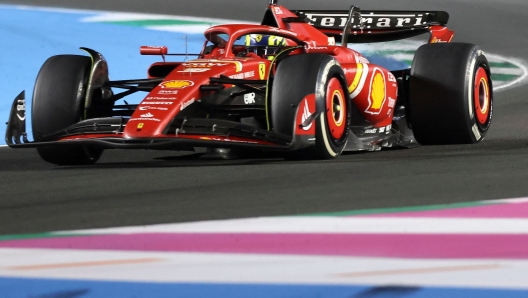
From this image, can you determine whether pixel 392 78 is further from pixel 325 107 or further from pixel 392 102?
pixel 325 107

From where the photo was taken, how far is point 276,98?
6957 mm

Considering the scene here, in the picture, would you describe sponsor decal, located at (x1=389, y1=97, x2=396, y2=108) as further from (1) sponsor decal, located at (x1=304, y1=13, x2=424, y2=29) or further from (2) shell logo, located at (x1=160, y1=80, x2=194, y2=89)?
(2) shell logo, located at (x1=160, y1=80, x2=194, y2=89)

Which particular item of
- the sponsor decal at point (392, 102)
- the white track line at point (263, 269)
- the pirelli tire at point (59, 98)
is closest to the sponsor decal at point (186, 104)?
the pirelli tire at point (59, 98)

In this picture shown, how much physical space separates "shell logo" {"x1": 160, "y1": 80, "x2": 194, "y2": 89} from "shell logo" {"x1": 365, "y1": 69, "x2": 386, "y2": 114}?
1704 millimetres

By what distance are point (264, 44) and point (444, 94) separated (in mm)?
1601

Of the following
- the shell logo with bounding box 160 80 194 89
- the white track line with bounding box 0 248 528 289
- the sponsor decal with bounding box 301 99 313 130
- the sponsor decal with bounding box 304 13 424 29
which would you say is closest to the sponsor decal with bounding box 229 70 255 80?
the shell logo with bounding box 160 80 194 89

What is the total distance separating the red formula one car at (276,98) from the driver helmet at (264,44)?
0.04 feet

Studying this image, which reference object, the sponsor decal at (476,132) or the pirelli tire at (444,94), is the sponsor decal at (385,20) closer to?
the pirelli tire at (444,94)

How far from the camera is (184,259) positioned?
367 centimetres

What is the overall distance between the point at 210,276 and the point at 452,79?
17.9 feet

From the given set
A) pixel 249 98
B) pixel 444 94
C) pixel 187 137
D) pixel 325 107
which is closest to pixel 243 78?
pixel 249 98

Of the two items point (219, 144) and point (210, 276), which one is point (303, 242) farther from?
point (219, 144)

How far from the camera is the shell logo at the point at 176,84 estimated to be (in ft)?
23.4

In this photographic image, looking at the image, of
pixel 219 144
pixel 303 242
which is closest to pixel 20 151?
pixel 219 144
